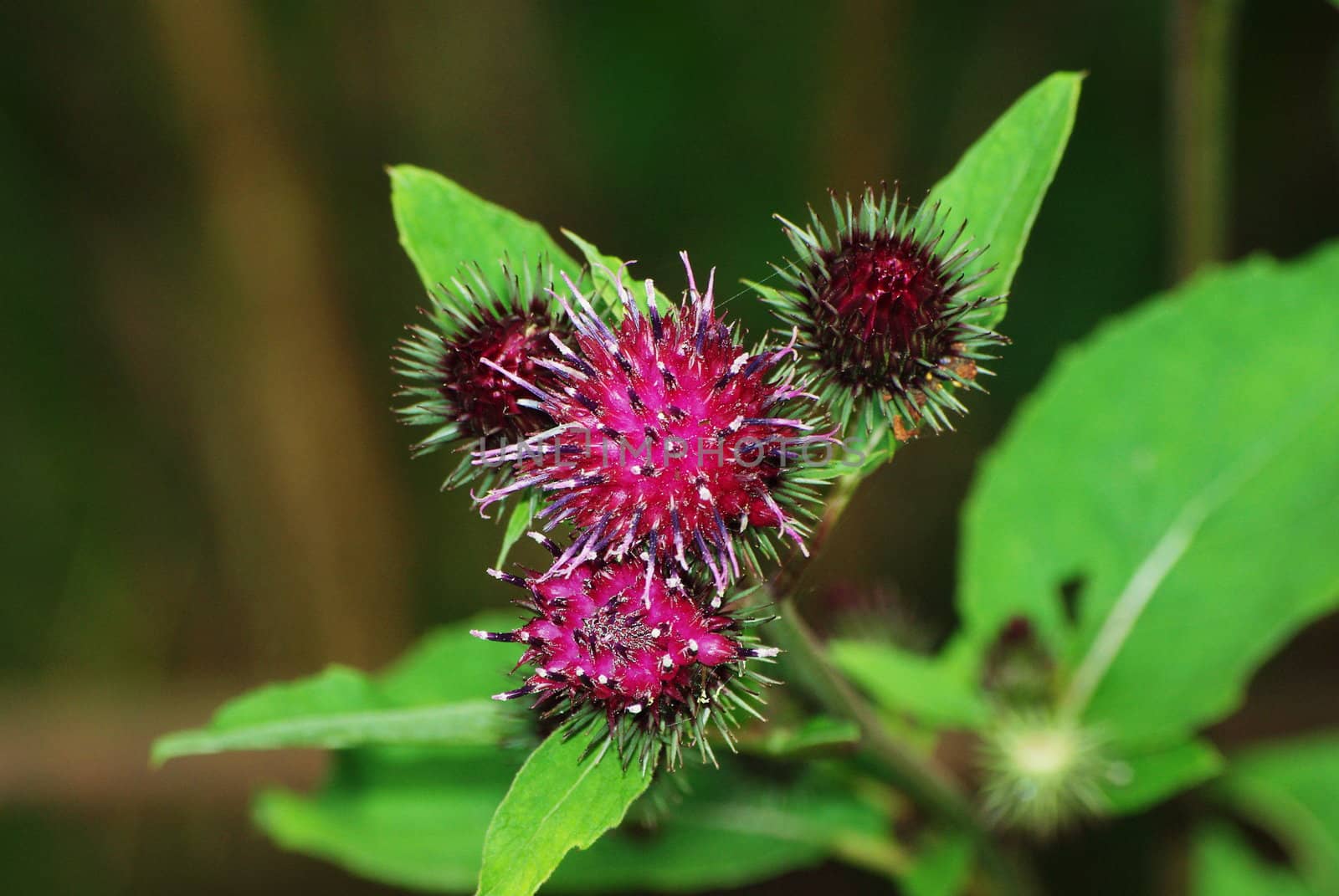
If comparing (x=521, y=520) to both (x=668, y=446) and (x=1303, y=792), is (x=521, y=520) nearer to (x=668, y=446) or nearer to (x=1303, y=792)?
(x=668, y=446)

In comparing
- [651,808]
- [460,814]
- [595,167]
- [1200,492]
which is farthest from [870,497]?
[651,808]

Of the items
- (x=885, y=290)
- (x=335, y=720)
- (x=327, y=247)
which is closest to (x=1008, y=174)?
(x=885, y=290)

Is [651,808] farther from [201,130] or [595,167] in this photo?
[201,130]

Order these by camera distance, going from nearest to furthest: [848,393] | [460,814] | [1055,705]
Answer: [848,393] < [1055,705] < [460,814]

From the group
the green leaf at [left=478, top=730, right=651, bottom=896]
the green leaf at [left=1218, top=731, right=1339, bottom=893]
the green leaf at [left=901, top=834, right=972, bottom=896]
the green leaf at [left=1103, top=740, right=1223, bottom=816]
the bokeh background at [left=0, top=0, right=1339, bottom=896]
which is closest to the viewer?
the green leaf at [left=478, top=730, right=651, bottom=896]

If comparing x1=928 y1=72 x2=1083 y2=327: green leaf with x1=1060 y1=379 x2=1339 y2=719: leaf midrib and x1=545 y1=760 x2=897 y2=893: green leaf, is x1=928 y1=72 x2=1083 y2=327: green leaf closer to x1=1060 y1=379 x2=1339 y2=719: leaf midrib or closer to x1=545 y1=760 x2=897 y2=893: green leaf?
x1=1060 y1=379 x2=1339 y2=719: leaf midrib

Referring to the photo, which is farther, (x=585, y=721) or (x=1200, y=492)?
(x=1200, y=492)

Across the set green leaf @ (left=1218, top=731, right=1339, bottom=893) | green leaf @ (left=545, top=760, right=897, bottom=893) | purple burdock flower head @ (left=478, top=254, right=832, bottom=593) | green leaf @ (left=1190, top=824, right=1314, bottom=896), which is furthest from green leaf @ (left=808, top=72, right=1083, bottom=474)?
green leaf @ (left=1190, top=824, right=1314, bottom=896)
